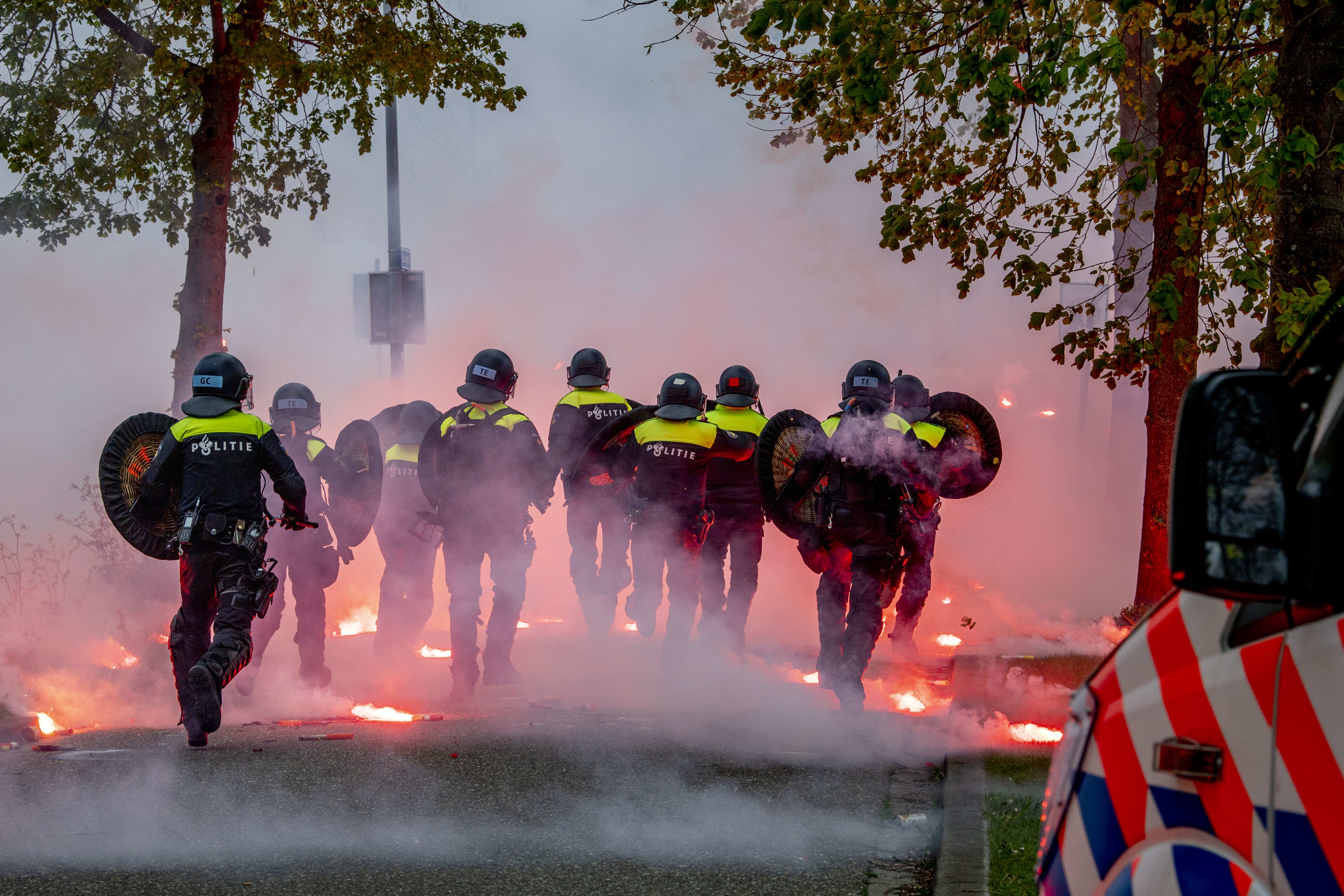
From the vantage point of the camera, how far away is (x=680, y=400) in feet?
26.8

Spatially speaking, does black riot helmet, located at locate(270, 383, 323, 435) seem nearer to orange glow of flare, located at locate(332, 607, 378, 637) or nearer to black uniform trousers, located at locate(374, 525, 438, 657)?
black uniform trousers, located at locate(374, 525, 438, 657)

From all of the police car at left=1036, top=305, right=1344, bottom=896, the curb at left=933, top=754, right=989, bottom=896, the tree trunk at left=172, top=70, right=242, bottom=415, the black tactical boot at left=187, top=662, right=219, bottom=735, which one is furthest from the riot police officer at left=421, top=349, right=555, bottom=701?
the police car at left=1036, top=305, right=1344, bottom=896

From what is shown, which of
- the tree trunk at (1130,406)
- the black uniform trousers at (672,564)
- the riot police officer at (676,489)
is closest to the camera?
the black uniform trousers at (672,564)

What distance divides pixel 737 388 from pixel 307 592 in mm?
3305

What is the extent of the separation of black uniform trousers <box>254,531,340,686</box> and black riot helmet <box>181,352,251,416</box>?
174 cm

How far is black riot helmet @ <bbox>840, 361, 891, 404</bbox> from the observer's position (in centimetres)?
707

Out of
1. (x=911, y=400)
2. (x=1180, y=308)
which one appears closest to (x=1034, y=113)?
(x=1180, y=308)

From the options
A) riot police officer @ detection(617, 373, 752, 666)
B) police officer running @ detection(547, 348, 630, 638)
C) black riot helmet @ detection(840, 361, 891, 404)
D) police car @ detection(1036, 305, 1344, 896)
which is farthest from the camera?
police officer running @ detection(547, 348, 630, 638)

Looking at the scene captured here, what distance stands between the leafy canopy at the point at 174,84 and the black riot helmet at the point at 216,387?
13.5ft

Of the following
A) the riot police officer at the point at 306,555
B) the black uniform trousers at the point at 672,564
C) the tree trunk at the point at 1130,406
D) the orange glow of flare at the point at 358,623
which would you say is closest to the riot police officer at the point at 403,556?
the riot police officer at the point at 306,555

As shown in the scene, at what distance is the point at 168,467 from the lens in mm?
6246

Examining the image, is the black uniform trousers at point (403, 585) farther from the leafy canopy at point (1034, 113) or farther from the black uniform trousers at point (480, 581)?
the leafy canopy at point (1034, 113)

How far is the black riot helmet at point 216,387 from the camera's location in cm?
625

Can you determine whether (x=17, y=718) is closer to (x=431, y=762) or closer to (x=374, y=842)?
(x=431, y=762)
